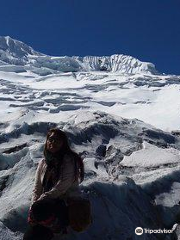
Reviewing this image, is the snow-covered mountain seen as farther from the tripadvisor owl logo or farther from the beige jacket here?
the beige jacket

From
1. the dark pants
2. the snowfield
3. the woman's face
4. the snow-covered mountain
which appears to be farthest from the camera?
the snow-covered mountain

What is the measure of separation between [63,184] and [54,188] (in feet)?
0.29

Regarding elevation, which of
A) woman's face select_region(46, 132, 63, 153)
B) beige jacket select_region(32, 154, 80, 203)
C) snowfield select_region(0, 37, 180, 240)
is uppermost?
woman's face select_region(46, 132, 63, 153)

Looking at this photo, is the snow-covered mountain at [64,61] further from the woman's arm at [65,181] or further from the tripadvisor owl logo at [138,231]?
the woman's arm at [65,181]

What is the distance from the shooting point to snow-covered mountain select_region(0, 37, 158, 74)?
11912 cm

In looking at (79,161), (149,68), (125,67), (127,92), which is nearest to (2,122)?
(79,161)

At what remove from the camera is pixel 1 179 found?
261 inches

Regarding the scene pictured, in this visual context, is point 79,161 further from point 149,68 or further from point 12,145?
point 149,68

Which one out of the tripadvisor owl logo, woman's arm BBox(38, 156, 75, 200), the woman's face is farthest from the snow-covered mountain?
woman's arm BBox(38, 156, 75, 200)

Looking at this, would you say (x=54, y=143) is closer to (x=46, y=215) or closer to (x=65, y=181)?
(x=65, y=181)

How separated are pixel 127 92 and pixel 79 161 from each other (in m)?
64.0

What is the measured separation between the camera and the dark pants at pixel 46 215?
4164mm

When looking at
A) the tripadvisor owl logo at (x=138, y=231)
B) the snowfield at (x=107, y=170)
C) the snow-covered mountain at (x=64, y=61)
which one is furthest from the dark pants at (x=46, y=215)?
the snow-covered mountain at (x=64, y=61)

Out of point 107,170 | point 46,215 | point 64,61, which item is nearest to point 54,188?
point 46,215
